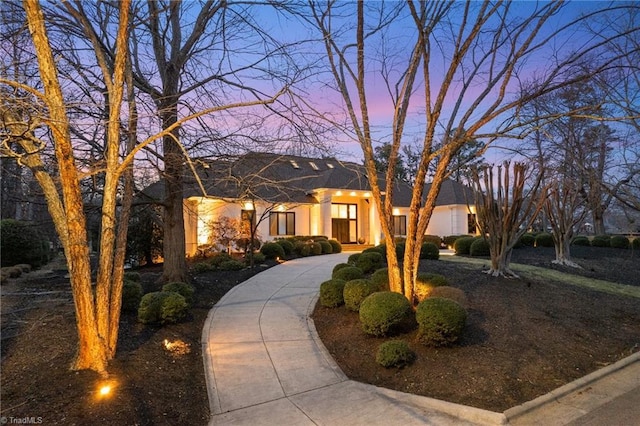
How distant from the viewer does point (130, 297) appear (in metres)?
7.79

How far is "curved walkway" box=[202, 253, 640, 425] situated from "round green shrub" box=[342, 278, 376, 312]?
905mm

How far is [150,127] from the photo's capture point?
7.81 m

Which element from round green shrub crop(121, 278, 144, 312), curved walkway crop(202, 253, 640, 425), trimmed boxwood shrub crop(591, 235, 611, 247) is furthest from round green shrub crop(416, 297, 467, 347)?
trimmed boxwood shrub crop(591, 235, 611, 247)

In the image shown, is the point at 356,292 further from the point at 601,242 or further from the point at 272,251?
the point at 601,242

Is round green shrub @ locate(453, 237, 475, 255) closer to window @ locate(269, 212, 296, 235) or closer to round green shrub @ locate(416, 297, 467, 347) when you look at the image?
window @ locate(269, 212, 296, 235)

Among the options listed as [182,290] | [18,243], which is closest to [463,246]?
[182,290]

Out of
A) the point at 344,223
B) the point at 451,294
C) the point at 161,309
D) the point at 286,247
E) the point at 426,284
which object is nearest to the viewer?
the point at 161,309

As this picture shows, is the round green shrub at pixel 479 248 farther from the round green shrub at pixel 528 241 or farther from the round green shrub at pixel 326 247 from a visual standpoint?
the round green shrub at pixel 326 247

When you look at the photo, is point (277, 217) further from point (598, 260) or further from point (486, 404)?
point (486, 404)

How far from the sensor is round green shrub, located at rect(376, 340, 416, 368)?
5.79 meters

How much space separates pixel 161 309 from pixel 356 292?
3.73 m

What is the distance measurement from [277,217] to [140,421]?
60.6ft

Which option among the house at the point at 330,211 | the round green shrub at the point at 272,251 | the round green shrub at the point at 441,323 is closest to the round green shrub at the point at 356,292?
the round green shrub at the point at 441,323

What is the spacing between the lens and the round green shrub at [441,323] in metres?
6.02
